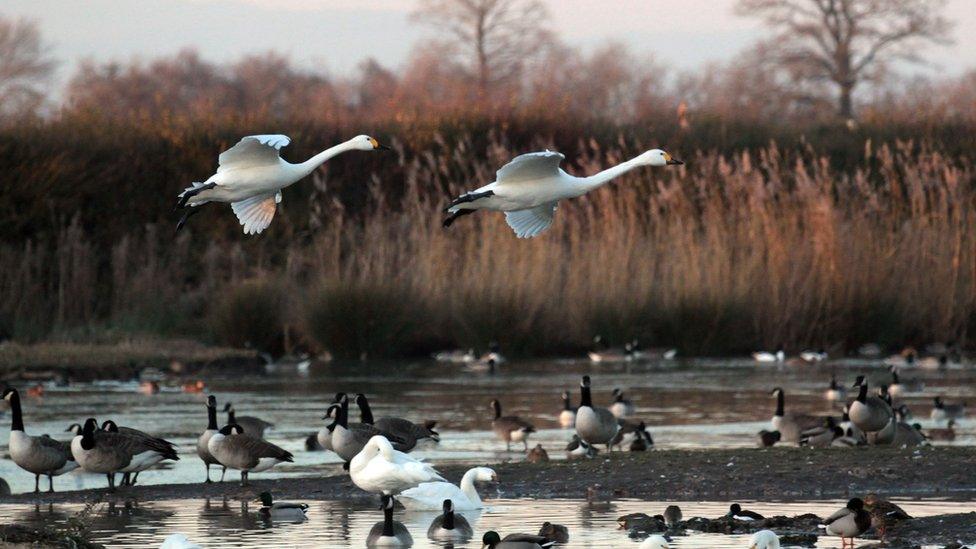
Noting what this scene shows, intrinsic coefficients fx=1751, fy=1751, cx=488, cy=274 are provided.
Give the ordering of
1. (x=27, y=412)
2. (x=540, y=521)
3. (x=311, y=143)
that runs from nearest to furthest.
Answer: (x=540, y=521) < (x=27, y=412) < (x=311, y=143)

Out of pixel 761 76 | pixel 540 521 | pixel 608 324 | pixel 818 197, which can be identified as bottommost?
pixel 540 521

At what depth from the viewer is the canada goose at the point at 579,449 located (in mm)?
17364

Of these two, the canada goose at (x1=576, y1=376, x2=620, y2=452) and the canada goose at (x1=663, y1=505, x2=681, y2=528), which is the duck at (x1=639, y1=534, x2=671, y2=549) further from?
the canada goose at (x1=576, y1=376, x2=620, y2=452)

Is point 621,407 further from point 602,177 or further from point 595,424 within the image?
point 602,177

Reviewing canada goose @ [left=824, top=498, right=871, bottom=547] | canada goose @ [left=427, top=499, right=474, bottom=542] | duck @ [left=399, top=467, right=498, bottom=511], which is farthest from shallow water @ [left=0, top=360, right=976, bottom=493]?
canada goose @ [left=824, top=498, right=871, bottom=547]

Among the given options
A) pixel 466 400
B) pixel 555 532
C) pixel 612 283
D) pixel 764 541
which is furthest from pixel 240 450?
pixel 612 283

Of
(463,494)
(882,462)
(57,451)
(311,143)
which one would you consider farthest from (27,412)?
(311,143)

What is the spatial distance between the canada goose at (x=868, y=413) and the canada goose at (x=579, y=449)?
2.60 metres

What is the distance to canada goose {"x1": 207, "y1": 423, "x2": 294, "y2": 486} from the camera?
607 inches

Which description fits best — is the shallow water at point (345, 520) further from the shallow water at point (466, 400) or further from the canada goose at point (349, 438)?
the shallow water at point (466, 400)

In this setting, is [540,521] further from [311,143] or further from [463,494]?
[311,143]

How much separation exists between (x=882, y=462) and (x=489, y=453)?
4.23m

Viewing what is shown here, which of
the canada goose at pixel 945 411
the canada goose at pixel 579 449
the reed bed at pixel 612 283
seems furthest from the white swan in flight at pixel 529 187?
the reed bed at pixel 612 283

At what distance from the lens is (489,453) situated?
17828mm
